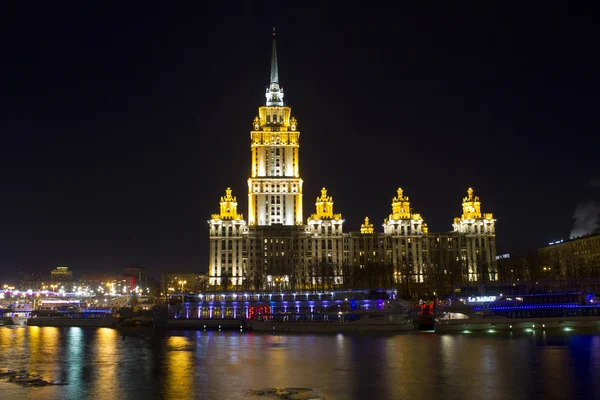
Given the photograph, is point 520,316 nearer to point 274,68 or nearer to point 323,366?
point 323,366

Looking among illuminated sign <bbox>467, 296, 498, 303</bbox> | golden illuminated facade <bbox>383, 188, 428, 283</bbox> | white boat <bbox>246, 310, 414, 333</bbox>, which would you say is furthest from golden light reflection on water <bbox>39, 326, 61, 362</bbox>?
golden illuminated facade <bbox>383, 188, 428, 283</bbox>

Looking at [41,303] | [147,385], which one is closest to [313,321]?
[147,385]

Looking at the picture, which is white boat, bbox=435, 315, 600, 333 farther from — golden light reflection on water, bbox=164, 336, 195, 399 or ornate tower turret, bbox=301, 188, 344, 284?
ornate tower turret, bbox=301, 188, 344, 284

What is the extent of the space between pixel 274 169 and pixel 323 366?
373 ft

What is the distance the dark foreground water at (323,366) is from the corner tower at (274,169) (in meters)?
84.2

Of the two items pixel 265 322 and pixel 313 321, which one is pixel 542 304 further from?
pixel 265 322

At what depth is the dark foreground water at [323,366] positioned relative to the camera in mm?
33188

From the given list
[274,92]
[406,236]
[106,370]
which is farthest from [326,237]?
[106,370]

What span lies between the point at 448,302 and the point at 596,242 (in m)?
89.4

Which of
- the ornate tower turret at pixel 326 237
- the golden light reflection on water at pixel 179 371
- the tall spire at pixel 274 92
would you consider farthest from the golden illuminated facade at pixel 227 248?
the golden light reflection on water at pixel 179 371

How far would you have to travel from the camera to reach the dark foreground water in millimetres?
33188

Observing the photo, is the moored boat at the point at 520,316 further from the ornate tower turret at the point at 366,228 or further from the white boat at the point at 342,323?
the ornate tower turret at the point at 366,228

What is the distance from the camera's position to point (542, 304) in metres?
82.6

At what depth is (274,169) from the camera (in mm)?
154250
